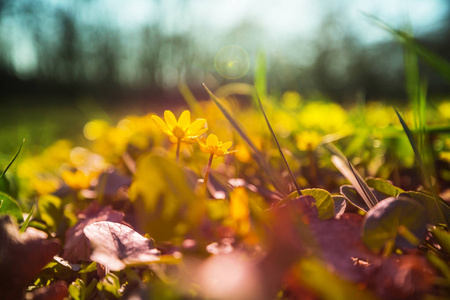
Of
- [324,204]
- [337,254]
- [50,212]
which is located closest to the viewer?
[337,254]

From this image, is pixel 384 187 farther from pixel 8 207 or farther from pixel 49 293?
pixel 8 207

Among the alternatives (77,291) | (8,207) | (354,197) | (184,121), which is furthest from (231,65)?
(77,291)

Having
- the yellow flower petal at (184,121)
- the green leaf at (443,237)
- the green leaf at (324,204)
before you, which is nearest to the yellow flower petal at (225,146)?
the yellow flower petal at (184,121)

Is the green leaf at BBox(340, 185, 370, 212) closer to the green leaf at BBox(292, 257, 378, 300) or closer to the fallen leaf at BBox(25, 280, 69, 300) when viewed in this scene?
the green leaf at BBox(292, 257, 378, 300)

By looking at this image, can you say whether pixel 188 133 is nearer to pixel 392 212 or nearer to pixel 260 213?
pixel 260 213

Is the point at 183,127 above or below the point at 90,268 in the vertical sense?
above

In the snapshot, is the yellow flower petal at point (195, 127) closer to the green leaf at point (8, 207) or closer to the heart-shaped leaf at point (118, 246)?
the heart-shaped leaf at point (118, 246)
